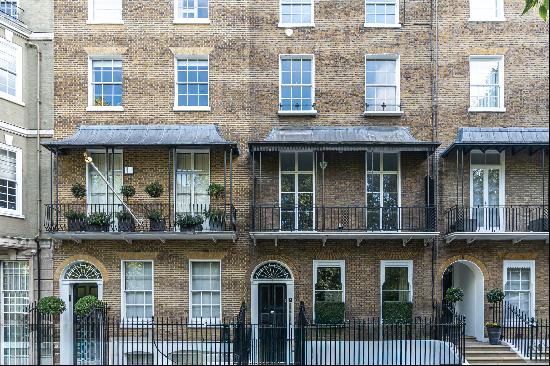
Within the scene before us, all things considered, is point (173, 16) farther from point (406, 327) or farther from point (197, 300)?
point (406, 327)

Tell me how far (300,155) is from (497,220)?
6.87 meters

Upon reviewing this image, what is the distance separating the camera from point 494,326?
692 inches

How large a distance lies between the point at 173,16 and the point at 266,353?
37.2 feet

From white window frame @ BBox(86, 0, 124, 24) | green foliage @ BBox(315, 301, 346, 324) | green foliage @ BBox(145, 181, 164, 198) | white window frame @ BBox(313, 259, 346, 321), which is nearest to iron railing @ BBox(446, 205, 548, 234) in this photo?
white window frame @ BBox(313, 259, 346, 321)

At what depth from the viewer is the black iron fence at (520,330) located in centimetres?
1700

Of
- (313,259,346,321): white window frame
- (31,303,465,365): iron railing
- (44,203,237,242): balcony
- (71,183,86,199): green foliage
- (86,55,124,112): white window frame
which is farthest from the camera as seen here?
(86,55,124,112): white window frame

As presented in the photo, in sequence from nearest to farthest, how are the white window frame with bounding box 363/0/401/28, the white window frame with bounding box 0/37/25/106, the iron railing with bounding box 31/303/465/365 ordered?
the iron railing with bounding box 31/303/465/365
the white window frame with bounding box 0/37/25/106
the white window frame with bounding box 363/0/401/28

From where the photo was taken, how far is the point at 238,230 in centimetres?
1864

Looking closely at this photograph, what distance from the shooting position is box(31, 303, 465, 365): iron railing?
16.3m

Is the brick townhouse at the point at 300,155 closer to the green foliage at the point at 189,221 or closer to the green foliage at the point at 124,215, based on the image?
the green foliage at the point at 124,215

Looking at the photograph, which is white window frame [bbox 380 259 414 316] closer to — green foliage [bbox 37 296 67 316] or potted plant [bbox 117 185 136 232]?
potted plant [bbox 117 185 136 232]

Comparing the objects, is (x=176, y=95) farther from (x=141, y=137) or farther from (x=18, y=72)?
(x=18, y=72)

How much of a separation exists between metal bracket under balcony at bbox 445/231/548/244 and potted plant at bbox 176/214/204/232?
804cm

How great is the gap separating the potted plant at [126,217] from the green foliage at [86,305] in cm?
229
